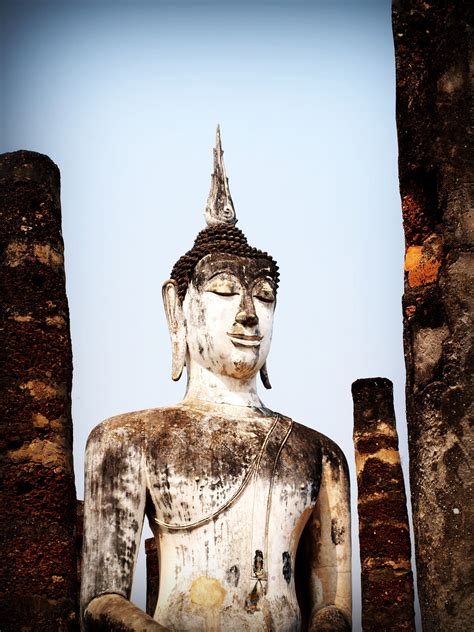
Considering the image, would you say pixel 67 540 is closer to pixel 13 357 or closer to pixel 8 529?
pixel 8 529

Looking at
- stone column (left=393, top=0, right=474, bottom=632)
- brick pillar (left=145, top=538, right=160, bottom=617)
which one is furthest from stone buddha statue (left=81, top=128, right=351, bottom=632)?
A: stone column (left=393, top=0, right=474, bottom=632)

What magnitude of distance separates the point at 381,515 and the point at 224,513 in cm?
798

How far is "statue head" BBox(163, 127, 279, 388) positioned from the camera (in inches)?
335

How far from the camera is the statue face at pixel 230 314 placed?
8.50 m

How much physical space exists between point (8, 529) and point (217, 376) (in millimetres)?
1769

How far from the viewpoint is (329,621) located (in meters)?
7.98

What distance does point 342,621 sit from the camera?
803cm

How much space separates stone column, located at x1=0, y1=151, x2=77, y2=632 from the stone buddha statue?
45.7 inches

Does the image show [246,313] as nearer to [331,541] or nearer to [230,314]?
[230,314]

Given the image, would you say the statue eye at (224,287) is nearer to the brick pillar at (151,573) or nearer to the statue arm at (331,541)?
the statue arm at (331,541)

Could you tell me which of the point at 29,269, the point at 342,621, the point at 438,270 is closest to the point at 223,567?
the point at 342,621

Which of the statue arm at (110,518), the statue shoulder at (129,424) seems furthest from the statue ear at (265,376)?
the statue arm at (110,518)

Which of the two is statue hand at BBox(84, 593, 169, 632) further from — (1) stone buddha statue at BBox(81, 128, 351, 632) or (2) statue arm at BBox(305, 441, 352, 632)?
(2) statue arm at BBox(305, 441, 352, 632)

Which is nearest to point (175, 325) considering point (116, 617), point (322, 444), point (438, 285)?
point (322, 444)
